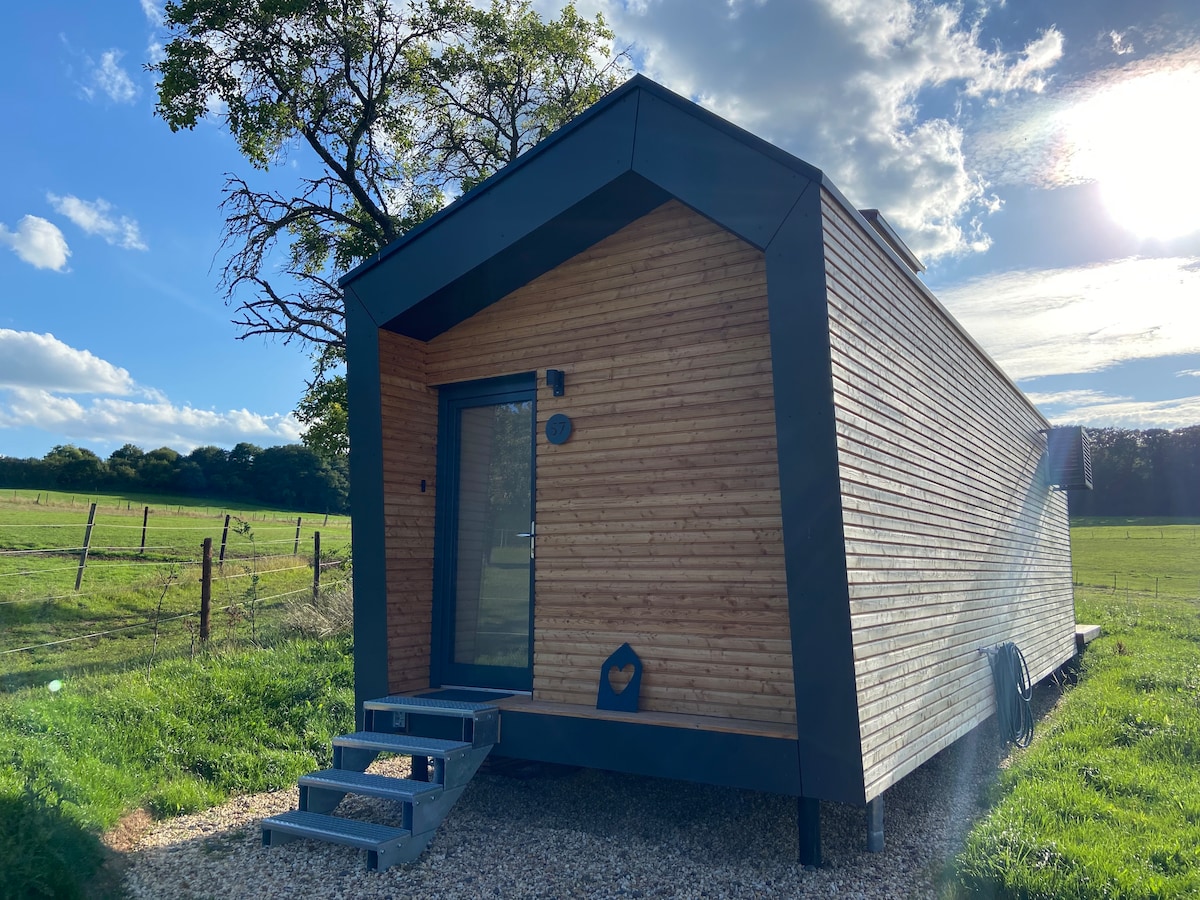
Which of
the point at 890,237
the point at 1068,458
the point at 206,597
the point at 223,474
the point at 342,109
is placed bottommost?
the point at 206,597

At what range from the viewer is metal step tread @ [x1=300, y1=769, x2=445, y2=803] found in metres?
3.95

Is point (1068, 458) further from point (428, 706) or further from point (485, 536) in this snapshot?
point (428, 706)

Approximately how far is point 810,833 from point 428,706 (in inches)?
88.9

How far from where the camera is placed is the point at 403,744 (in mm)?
4414

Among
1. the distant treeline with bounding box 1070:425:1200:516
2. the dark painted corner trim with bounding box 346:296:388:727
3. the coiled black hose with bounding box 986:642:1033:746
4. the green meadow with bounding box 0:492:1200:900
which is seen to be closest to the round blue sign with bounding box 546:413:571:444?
the dark painted corner trim with bounding box 346:296:388:727

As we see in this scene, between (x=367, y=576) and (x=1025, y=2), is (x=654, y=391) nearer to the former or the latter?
(x=367, y=576)

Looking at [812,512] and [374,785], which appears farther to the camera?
[374,785]

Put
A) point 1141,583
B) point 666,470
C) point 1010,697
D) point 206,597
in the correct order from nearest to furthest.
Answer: point 666,470 < point 1010,697 < point 206,597 < point 1141,583

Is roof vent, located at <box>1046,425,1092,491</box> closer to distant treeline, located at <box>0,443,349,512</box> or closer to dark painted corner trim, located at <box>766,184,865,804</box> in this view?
dark painted corner trim, located at <box>766,184,865,804</box>

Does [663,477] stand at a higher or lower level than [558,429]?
lower

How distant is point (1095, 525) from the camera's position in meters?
36.1

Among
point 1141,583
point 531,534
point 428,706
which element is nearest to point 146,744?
point 428,706

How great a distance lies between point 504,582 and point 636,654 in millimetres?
1180

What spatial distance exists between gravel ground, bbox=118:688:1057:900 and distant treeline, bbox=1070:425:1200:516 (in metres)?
36.8
